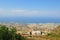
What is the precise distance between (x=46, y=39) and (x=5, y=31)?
34.5ft

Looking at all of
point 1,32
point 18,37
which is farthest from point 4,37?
point 18,37

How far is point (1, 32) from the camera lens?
1501 cm

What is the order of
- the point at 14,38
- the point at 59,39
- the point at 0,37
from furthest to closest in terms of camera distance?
1. the point at 59,39
2. the point at 14,38
3. the point at 0,37

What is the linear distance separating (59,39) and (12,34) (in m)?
10.6

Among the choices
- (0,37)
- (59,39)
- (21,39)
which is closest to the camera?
(0,37)

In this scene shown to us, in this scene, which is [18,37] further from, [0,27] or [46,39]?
[46,39]

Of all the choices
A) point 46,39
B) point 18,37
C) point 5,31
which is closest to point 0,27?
point 5,31

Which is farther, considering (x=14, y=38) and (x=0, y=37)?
(x=14, y=38)

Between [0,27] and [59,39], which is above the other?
[0,27]

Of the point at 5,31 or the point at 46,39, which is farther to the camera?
the point at 46,39

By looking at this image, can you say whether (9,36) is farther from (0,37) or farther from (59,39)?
(59,39)

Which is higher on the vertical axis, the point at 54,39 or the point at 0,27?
the point at 0,27

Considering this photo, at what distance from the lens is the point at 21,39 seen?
16.4 m

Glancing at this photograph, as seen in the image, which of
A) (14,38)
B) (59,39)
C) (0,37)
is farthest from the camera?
(59,39)
